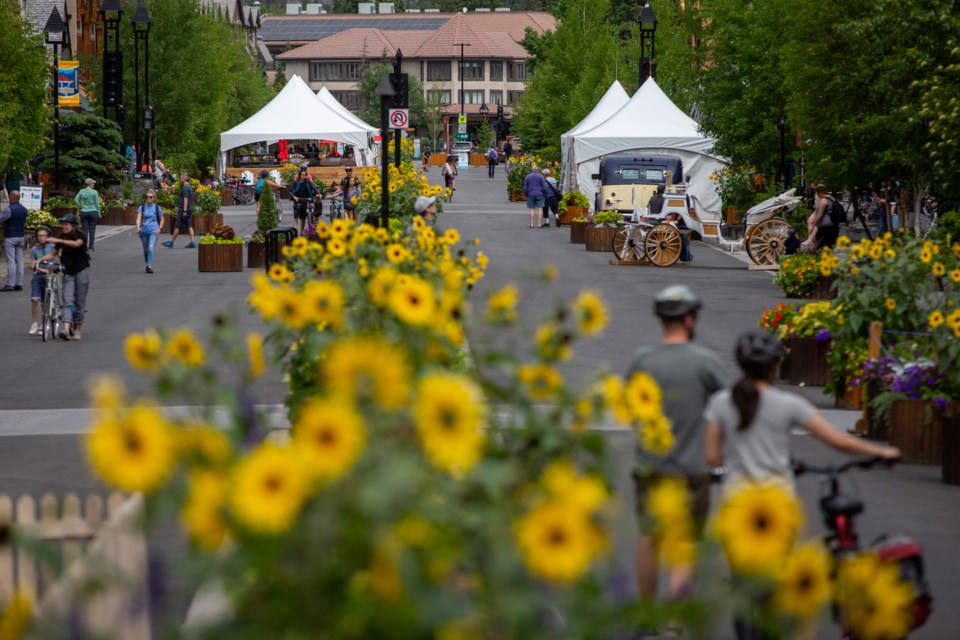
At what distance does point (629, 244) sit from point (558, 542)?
27.6 m

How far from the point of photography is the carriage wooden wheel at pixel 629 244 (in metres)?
30.0

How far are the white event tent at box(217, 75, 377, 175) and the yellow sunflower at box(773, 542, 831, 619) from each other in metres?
43.7

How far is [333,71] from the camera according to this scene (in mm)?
158250

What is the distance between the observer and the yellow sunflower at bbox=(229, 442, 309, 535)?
2609mm

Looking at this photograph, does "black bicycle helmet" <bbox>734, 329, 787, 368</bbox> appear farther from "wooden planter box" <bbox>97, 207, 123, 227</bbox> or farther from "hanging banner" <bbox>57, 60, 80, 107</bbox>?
"hanging banner" <bbox>57, 60, 80, 107</bbox>

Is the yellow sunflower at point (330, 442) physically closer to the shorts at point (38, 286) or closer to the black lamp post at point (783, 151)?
the shorts at point (38, 286)

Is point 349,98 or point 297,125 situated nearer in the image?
point 297,125

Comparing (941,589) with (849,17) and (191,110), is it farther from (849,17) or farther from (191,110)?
(191,110)

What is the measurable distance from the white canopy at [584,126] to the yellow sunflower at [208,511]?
139 feet

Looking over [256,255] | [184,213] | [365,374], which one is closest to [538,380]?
[365,374]

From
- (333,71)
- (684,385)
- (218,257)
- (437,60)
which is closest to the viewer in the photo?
(684,385)

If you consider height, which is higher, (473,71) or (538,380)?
(473,71)

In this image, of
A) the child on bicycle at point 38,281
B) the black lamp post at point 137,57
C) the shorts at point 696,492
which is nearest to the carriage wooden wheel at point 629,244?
the child on bicycle at point 38,281

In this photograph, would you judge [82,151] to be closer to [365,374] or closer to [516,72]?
[365,374]
